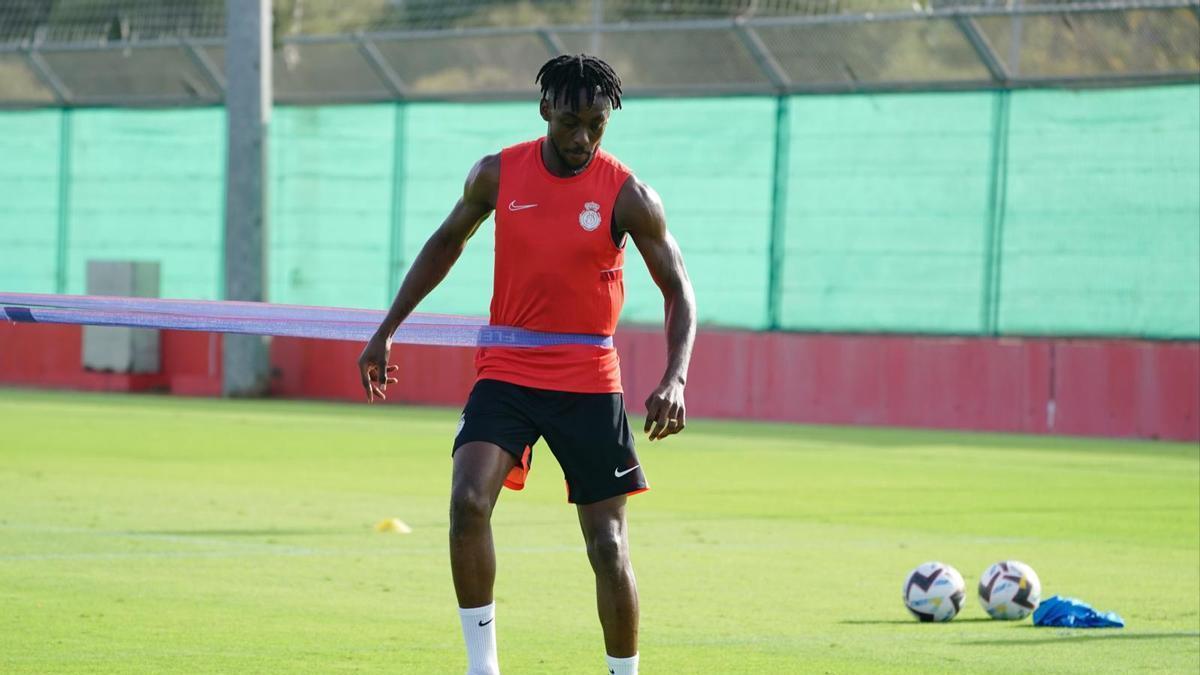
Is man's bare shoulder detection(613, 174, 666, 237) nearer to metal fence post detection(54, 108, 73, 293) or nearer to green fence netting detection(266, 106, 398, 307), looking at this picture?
green fence netting detection(266, 106, 398, 307)

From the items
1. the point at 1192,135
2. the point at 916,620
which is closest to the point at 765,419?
the point at 1192,135

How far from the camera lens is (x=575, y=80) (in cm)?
704

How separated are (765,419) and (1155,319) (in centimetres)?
476

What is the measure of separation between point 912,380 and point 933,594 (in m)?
15.6

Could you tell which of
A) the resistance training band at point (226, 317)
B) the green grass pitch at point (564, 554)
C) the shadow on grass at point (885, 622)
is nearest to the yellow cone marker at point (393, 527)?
the green grass pitch at point (564, 554)

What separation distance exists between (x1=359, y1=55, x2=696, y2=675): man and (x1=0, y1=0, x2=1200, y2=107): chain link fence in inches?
731

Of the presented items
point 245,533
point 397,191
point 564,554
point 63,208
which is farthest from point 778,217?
point 564,554

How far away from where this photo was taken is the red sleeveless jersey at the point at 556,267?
713cm

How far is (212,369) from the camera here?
30188mm

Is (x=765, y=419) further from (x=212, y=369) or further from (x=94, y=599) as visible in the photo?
(x=94, y=599)

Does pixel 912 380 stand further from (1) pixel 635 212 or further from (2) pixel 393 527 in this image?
(1) pixel 635 212

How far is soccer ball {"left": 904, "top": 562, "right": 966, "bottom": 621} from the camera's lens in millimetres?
9711

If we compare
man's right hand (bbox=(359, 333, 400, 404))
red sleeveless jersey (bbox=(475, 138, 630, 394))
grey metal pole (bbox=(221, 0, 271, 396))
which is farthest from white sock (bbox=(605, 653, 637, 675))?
grey metal pole (bbox=(221, 0, 271, 396))

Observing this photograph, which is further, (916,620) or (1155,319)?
(1155,319)
